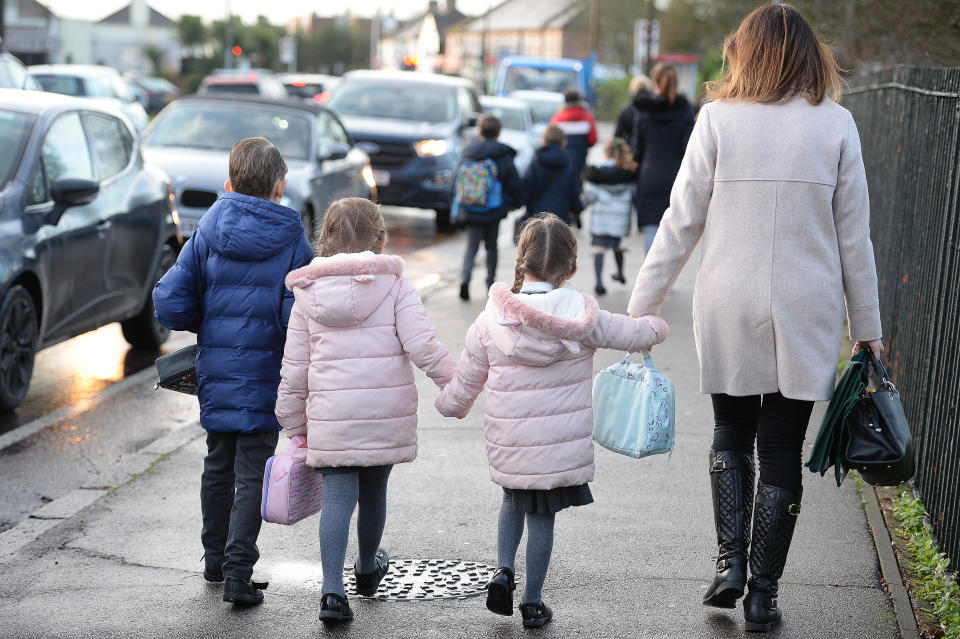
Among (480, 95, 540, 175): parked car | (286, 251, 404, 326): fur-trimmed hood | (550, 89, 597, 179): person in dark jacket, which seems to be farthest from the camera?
(480, 95, 540, 175): parked car

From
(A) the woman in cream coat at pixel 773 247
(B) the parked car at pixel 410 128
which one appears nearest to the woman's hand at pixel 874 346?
(A) the woman in cream coat at pixel 773 247

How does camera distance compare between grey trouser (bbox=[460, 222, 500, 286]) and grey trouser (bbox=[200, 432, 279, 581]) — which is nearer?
grey trouser (bbox=[200, 432, 279, 581])

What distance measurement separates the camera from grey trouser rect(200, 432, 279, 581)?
14.8 feet

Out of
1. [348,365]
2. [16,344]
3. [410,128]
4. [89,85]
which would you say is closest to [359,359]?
[348,365]

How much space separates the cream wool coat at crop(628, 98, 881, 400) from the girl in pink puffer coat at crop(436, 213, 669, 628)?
0.99 ft

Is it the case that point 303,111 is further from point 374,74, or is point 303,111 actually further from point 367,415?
point 367,415

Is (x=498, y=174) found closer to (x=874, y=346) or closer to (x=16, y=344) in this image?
(x=16, y=344)

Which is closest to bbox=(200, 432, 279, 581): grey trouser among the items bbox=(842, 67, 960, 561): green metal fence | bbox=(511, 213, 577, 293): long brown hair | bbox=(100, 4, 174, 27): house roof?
bbox=(511, 213, 577, 293): long brown hair

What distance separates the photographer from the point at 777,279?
13.5 feet

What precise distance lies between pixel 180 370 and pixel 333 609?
1.05m

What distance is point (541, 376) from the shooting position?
414 centimetres

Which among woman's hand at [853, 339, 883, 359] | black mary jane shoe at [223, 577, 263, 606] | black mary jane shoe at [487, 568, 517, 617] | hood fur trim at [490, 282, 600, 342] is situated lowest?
black mary jane shoe at [223, 577, 263, 606]

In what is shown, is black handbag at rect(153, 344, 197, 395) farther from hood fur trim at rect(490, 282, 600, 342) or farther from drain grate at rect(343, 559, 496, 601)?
hood fur trim at rect(490, 282, 600, 342)

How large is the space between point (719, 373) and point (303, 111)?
33.7 ft
